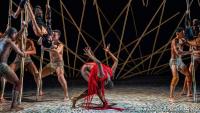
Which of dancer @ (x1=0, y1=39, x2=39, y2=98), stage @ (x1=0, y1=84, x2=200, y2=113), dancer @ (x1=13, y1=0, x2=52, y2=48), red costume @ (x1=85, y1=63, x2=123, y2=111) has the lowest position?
stage @ (x1=0, y1=84, x2=200, y2=113)

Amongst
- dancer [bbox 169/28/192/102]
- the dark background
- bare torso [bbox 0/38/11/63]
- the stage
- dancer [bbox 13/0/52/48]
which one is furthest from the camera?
the dark background

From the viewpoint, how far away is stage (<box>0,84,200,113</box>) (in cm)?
709

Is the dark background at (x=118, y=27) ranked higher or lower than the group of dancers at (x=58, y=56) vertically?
higher

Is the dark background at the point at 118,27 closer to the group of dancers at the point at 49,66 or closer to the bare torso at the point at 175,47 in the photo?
the bare torso at the point at 175,47

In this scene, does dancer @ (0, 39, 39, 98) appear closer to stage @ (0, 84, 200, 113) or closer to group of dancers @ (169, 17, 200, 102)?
stage @ (0, 84, 200, 113)

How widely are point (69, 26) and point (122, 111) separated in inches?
256

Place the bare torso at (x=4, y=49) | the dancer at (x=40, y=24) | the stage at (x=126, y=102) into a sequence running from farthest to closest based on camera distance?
the dancer at (x=40, y=24)
the stage at (x=126, y=102)
the bare torso at (x=4, y=49)

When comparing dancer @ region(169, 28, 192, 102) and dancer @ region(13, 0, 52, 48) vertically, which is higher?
dancer @ region(13, 0, 52, 48)

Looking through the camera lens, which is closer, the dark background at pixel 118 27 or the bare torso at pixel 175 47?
the bare torso at pixel 175 47

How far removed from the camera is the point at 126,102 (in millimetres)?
7918

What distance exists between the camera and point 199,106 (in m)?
7.49

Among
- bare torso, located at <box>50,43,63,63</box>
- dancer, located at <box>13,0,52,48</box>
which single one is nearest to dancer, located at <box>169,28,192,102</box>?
bare torso, located at <box>50,43,63,63</box>

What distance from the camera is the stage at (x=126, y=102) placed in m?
7.09

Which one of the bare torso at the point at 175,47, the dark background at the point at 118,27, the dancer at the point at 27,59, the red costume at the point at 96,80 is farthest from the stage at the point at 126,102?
the dark background at the point at 118,27
